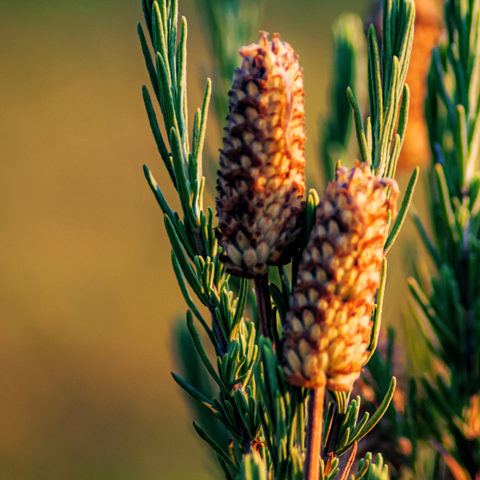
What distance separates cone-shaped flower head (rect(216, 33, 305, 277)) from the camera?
0.25 meters

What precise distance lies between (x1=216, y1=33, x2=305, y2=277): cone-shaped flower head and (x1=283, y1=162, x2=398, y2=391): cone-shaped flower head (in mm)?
26

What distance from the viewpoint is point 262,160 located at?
256 millimetres

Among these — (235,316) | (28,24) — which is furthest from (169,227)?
(28,24)

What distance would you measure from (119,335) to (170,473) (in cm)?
91

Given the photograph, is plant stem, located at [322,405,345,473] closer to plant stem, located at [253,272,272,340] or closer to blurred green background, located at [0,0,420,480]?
plant stem, located at [253,272,272,340]

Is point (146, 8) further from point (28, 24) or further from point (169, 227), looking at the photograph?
point (28, 24)

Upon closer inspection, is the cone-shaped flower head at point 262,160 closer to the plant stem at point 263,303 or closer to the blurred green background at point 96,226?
the plant stem at point 263,303

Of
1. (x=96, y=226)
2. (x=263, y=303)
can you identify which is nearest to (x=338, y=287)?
(x=263, y=303)

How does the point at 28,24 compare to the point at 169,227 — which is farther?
the point at 28,24

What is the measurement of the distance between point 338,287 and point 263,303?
2.1 inches

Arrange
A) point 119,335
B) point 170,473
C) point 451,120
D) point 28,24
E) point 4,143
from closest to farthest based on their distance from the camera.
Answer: point 451,120 < point 170,473 < point 119,335 < point 4,143 < point 28,24

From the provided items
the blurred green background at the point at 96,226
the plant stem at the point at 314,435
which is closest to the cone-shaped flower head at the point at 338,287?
the plant stem at the point at 314,435

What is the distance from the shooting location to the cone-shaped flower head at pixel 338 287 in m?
0.23

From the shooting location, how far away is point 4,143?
3.26 metres
